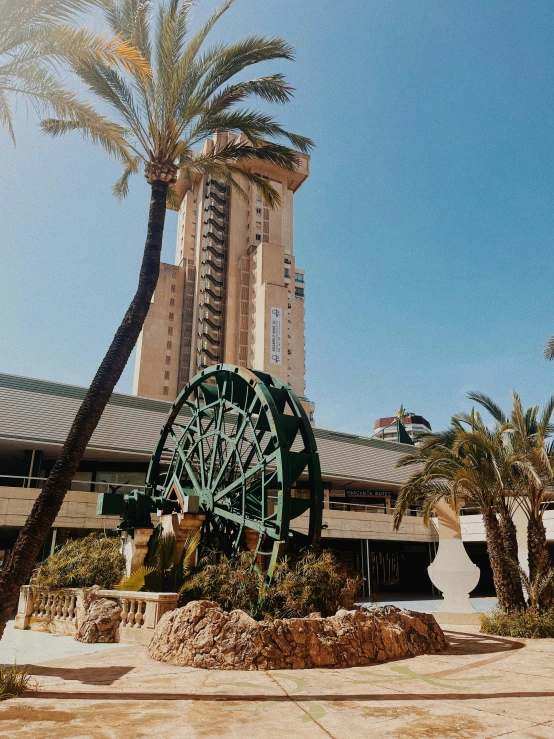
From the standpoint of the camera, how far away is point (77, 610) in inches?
508

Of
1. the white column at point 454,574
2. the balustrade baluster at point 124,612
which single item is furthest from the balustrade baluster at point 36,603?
the white column at point 454,574

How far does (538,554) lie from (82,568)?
1099 centimetres

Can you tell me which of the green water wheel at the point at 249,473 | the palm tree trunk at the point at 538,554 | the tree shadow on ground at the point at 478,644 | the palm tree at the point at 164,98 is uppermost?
the palm tree at the point at 164,98

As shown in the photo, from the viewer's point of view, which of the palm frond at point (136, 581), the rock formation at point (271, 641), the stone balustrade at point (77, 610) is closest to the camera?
the rock formation at point (271, 641)

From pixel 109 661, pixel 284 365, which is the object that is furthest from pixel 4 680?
pixel 284 365

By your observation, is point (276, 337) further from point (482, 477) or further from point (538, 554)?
point (538, 554)

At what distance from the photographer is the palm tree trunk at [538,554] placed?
13.8 metres

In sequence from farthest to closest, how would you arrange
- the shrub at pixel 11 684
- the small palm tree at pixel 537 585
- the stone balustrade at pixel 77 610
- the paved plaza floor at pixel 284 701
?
the small palm tree at pixel 537 585 → the stone balustrade at pixel 77 610 → the shrub at pixel 11 684 → the paved plaza floor at pixel 284 701

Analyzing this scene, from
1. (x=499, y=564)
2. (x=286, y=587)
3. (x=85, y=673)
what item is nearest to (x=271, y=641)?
(x=286, y=587)

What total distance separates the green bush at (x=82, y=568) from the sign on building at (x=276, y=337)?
52242 mm

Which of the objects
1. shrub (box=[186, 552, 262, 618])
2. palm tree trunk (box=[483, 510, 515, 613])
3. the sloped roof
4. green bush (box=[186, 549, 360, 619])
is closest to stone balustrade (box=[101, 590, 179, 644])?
shrub (box=[186, 552, 262, 618])

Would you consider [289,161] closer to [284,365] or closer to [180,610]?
[180,610]

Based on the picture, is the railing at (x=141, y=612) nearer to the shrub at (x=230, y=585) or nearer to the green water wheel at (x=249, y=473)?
the shrub at (x=230, y=585)

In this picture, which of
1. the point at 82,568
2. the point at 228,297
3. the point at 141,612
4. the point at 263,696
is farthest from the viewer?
the point at 228,297
